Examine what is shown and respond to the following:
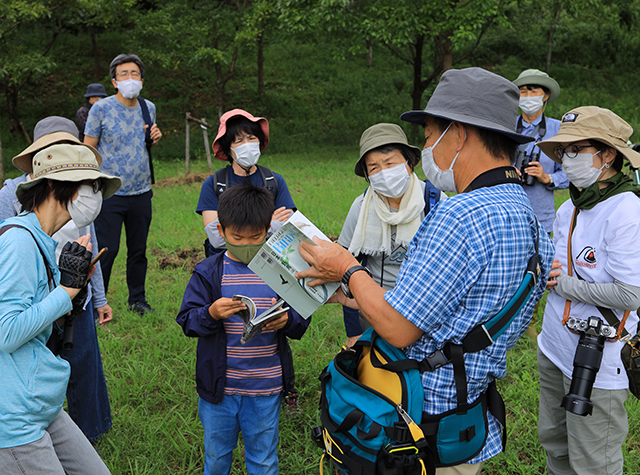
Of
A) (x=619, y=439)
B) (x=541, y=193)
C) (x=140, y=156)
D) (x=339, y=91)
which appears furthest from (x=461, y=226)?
(x=339, y=91)

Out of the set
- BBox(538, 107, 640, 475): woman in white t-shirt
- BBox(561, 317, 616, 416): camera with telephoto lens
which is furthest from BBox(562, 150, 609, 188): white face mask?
BBox(561, 317, 616, 416): camera with telephoto lens

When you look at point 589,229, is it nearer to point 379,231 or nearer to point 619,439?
point 619,439

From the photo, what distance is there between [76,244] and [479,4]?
12370 millimetres

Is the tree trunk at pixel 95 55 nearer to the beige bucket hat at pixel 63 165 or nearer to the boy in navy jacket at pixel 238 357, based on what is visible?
the beige bucket hat at pixel 63 165

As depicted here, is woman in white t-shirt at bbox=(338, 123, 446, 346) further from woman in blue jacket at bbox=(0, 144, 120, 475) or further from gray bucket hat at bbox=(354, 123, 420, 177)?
woman in blue jacket at bbox=(0, 144, 120, 475)

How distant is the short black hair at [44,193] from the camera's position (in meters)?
2.22

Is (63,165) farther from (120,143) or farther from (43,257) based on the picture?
(120,143)

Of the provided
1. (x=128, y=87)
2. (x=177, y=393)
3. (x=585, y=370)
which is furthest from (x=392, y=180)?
(x=128, y=87)

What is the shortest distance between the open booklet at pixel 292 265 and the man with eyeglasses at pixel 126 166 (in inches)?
131

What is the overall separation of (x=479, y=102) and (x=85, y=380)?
280 centimetres

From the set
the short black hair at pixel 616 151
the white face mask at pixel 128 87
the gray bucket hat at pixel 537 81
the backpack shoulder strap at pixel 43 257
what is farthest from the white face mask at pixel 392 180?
the white face mask at pixel 128 87

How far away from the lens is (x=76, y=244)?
230 centimetres

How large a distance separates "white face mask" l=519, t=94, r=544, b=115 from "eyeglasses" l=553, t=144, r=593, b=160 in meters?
2.18

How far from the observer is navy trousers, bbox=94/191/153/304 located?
4.82m
